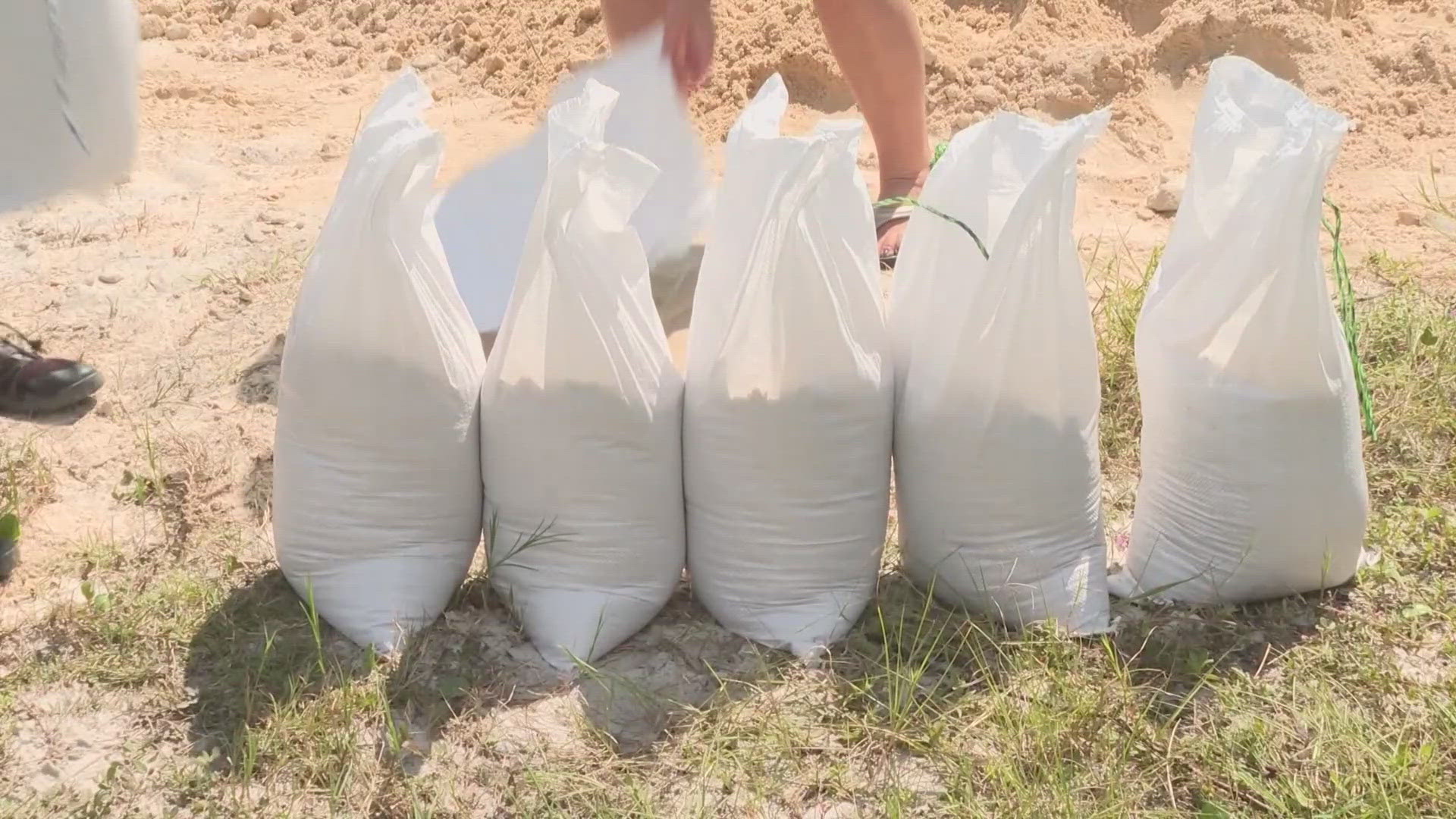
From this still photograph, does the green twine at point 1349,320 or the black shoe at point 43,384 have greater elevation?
the green twine at point 1349,320

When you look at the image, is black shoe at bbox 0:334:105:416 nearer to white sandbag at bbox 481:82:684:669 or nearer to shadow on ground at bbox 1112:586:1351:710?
white sandbag at bbox 481:82:684:669

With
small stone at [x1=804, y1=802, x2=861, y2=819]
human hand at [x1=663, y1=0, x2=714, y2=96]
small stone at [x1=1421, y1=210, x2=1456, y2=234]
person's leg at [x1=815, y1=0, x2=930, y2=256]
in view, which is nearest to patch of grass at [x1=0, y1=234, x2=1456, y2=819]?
small stone at [x1=804, y1=802, x2=861, y2=819]

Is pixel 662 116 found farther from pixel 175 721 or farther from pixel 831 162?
pixel 175 721

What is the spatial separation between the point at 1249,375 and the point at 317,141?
2299 mm

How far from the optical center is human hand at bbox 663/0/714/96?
1877mm

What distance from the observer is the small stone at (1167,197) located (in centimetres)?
267

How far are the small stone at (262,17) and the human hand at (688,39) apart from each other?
2.13 m

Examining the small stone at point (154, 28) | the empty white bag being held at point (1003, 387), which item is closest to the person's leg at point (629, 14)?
the empty white bag being held at point (1003, 387)

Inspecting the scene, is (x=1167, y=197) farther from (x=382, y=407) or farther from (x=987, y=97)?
(x=382, y=407)

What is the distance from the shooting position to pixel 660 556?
1.53 meters

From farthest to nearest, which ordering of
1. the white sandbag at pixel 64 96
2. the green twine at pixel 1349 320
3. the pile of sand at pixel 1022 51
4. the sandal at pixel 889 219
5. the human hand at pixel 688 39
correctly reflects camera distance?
the pile of sand at pixel 1022 51
the sandal at pixel 889 219
the human hand at pixel 688 39
the green twine at pixel 1349 320
the white sandbag at pixel 64 96

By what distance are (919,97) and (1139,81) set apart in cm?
99

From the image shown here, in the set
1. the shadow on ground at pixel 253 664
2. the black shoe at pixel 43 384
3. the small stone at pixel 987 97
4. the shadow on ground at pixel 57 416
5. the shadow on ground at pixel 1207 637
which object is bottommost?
the shadow on ground at pixel 57 416

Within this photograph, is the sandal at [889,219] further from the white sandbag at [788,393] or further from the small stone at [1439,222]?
the small stone at [1439,222]
